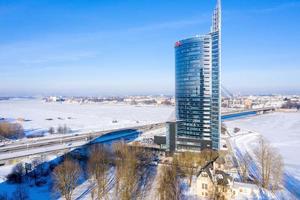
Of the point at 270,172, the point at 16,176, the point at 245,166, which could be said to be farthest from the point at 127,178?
the point at 270,172

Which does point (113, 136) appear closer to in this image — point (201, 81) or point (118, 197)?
point (201, 81)

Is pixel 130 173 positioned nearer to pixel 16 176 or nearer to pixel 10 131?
pixel 16 176

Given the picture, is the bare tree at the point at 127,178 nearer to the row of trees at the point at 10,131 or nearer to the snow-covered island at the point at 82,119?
the row of trees at the point at 10,131

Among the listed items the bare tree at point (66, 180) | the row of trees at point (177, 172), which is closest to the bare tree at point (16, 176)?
the bare tree at point (66, 180)

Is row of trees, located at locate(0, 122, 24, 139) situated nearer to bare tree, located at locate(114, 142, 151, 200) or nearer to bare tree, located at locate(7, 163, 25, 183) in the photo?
bare tree, located at locate(7, 163, 25, 183)

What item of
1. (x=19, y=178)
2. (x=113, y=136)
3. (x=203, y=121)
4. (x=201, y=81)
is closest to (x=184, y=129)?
(x=203, y=121)

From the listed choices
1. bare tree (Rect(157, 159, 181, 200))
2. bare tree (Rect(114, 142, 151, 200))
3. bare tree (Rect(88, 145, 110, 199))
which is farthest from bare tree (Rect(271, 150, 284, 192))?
bare tree (Rect(88, 145, 110, 199))

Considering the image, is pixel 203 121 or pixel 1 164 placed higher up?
pixel 203 121
